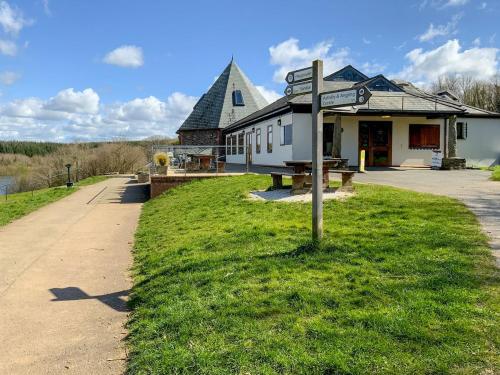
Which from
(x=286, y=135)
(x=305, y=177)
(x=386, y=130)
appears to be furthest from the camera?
(x=386, y=130)

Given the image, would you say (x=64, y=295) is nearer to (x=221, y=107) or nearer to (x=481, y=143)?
(x=481, y=143)

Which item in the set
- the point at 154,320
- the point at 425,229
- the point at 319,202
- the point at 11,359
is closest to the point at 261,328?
the point at 154,320

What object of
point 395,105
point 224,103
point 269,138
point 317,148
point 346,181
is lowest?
point 346,181

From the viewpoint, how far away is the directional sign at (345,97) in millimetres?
5328

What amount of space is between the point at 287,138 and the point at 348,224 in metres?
13.7

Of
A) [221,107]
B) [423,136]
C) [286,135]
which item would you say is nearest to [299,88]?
[286,135]

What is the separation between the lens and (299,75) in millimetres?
6258

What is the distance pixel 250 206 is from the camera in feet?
31.9

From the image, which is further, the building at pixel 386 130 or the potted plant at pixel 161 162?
the building at pixel 386 130

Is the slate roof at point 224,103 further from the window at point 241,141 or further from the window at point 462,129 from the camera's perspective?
the window at point 462,129

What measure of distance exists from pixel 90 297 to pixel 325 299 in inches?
119

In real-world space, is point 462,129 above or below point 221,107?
below

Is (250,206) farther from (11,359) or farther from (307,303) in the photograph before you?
(11,359)

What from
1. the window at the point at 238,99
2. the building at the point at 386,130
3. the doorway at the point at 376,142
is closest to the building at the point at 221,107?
the window at the point at 238,99
